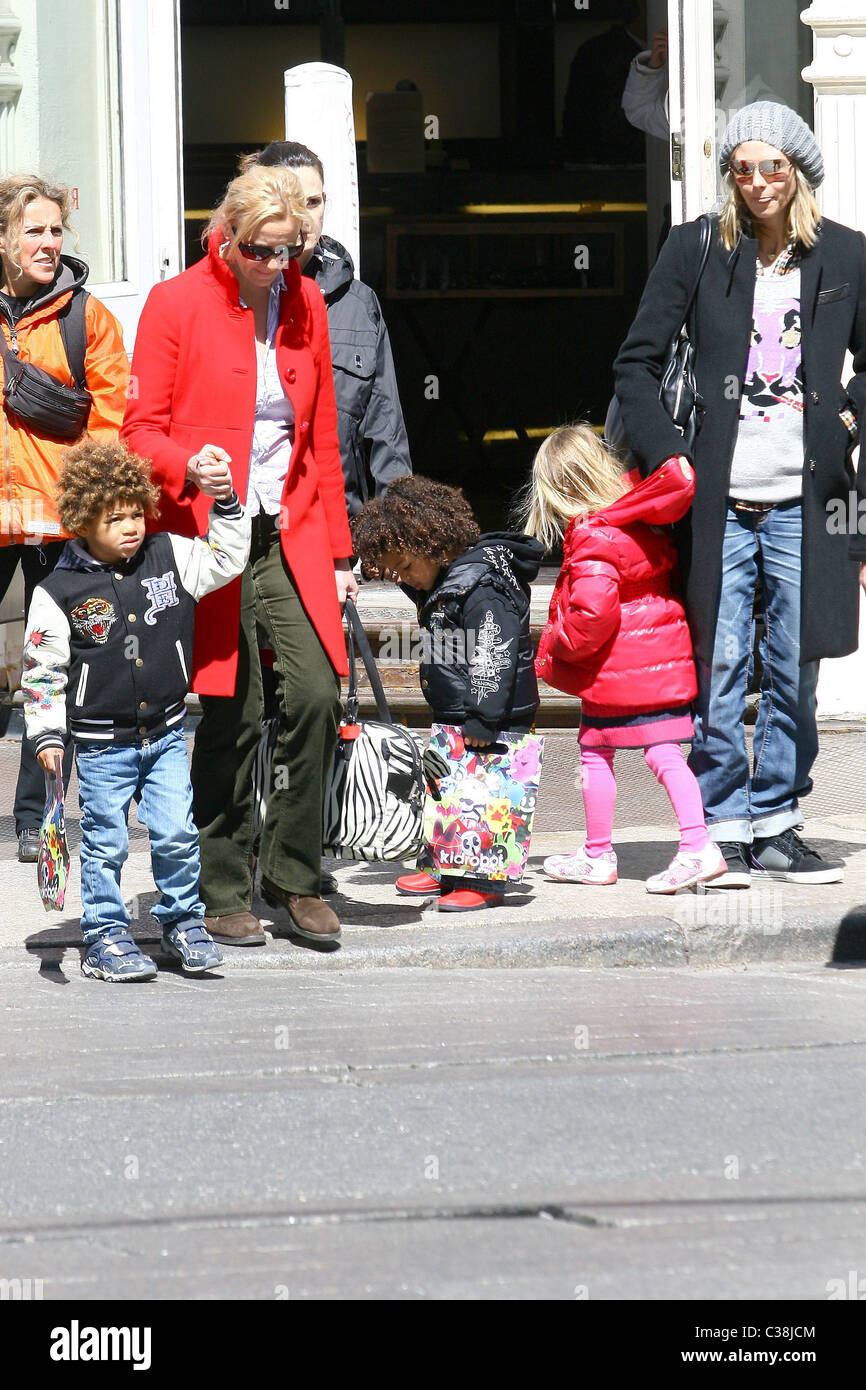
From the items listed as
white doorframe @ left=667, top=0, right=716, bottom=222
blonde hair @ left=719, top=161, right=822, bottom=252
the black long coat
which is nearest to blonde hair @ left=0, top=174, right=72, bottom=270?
the black long coat

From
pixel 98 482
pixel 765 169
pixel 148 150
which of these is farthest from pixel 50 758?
pixel 148 150

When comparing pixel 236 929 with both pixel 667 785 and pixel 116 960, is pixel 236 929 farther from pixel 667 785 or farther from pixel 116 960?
pixel 667 785

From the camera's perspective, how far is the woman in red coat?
517 centimetres

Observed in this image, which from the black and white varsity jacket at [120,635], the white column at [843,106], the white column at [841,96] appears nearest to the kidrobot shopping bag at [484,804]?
the black and white varsity jacket at [120,635]

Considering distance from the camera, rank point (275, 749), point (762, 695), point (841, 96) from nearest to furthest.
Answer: point (275, 749) < point (762, 695) < point (841, 96)

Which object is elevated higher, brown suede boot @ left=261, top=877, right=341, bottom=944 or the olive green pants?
the olive green pants

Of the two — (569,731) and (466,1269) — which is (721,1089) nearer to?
(466,1269)

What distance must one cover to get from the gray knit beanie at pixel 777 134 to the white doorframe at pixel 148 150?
3528 mm

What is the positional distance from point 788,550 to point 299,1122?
255 centimetres

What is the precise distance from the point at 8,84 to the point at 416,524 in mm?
4281

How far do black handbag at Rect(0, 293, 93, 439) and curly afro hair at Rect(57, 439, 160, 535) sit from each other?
1.36 m

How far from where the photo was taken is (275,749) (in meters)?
5.37

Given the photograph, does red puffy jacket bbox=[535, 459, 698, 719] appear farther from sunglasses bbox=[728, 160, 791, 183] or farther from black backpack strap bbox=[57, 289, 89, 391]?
black backpack strap bbox=[57, 289, 89, 391]

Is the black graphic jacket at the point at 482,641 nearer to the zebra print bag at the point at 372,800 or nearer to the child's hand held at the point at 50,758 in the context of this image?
the zebra print bag at the point at 372,800
